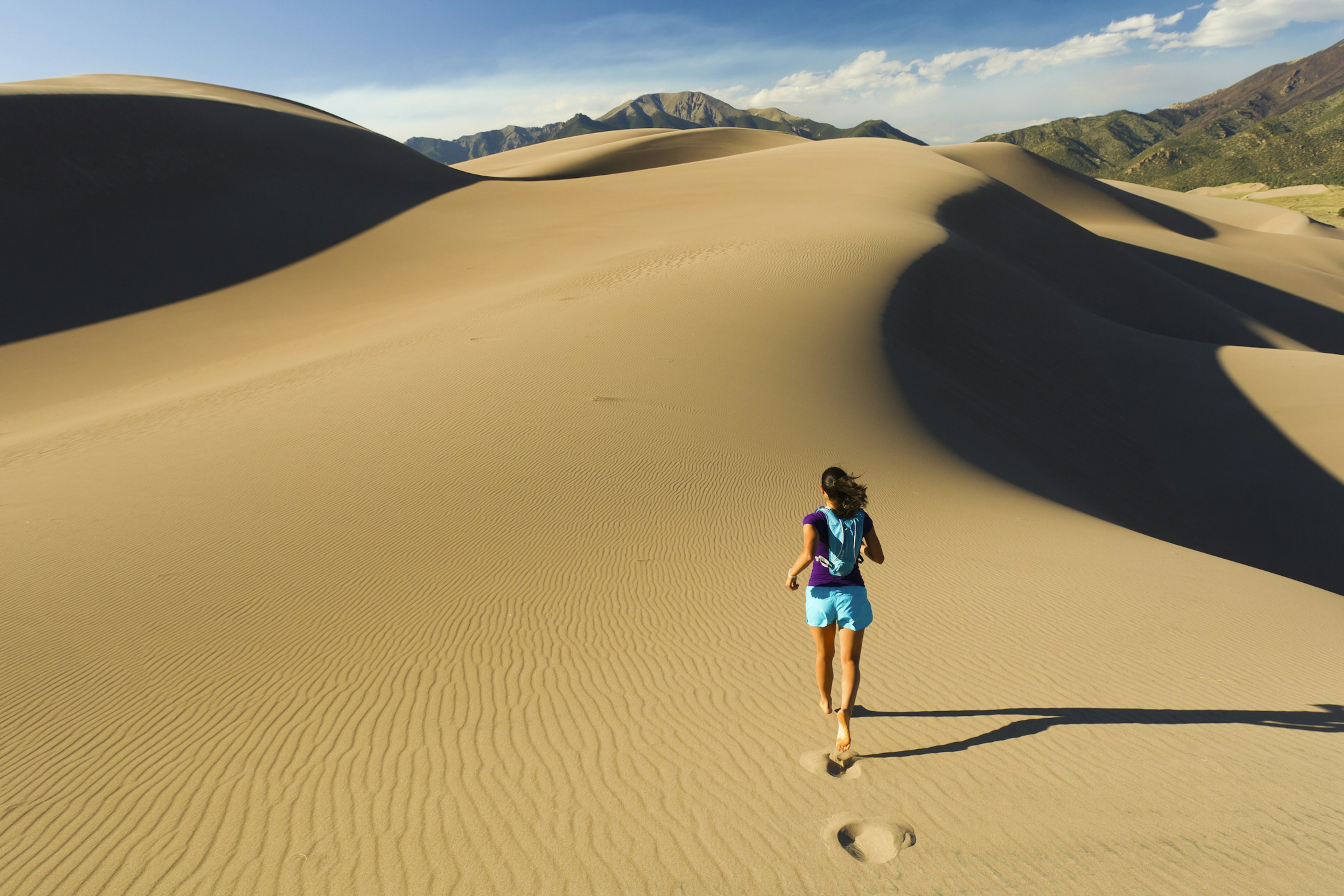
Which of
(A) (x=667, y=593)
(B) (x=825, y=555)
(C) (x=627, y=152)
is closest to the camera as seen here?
(B) (x=825, y=555)

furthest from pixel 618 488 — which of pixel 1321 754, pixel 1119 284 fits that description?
pixel 1119 284

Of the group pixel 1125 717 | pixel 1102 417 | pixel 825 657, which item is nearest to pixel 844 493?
pixel 825 657

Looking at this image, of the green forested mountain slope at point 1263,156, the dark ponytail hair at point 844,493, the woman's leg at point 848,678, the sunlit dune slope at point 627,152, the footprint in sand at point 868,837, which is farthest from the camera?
the green forested mountain slope at point 1263,156

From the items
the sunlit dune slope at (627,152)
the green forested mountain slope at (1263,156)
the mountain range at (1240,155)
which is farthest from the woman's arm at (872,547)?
the green forested mountain slope at (1263,156)

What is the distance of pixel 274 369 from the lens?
43.0 ft

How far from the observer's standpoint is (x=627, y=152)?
54.8 m

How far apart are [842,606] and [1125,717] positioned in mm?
2234

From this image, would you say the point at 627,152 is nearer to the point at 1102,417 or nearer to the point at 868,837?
the point at 1102,417

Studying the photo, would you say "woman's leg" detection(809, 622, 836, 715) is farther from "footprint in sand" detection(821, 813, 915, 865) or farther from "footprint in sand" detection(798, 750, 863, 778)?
"footprint in sand" detection(821, 813, 915, 865)

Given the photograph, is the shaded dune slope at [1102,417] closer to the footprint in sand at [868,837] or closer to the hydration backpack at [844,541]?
the hydration backpack at [844,541]

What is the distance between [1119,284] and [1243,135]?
148 m

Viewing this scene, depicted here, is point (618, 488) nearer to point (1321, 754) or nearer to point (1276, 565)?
point (1321, 754)

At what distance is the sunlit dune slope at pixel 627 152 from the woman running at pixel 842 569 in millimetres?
44942

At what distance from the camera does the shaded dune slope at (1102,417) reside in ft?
38.1
